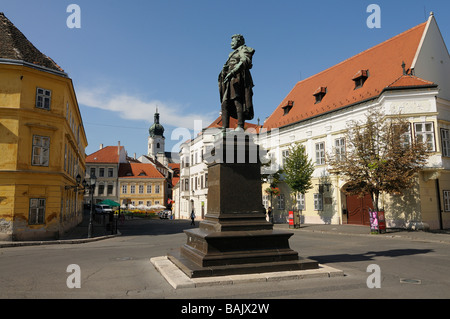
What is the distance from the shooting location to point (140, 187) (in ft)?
198

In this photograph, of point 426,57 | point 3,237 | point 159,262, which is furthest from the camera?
point 426,57

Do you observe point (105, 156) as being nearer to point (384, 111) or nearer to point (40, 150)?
point (40, 150)

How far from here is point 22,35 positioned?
774 inches

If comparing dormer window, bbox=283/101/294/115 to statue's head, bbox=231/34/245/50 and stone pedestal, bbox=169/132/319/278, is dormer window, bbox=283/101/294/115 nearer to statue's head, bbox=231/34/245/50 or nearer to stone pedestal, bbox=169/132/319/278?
statue's head, bbox=231/34/245/50

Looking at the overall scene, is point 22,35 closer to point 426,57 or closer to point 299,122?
point 299,122

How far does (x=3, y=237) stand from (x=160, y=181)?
45.2 meters

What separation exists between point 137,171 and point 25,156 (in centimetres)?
4566

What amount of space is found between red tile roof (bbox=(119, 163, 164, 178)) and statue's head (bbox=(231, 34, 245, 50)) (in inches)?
2118

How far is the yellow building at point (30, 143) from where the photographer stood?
1600 centimetres

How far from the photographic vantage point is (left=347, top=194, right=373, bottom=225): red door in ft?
74.0

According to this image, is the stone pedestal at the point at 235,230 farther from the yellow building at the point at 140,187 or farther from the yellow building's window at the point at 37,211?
the yellow building at the point at 140,187
